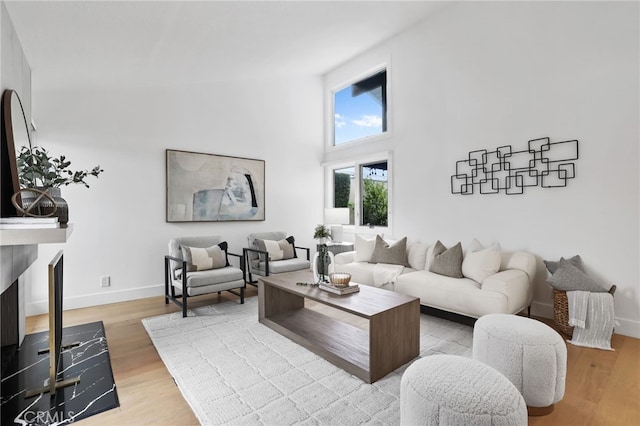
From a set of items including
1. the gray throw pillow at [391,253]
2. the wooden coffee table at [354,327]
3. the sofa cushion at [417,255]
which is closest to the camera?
the wooden coffee table at [354,327]

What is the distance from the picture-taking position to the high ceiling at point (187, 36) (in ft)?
7.73

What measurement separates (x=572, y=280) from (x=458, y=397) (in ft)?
7.59

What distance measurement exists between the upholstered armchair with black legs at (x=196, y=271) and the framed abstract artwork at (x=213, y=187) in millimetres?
584

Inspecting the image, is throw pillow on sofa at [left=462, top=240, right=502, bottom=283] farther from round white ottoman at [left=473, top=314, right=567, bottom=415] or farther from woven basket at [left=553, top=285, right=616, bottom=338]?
round white ottoman at [left=473, top=314, right=567, bottom=415]

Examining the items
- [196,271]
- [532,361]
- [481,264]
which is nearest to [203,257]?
[196,271]

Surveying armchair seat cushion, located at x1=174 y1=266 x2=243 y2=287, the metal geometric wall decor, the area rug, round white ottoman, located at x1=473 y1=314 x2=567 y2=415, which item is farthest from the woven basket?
armchair seat cushion, located at x1=174 y1=266 x2=243 y2=287

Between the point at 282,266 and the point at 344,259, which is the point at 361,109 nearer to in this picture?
the point at 344,259

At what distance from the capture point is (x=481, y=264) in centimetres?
324

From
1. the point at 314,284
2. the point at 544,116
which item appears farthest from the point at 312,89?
the point at 314,284

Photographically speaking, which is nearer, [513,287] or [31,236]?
[31,236]

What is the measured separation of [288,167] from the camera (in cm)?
557

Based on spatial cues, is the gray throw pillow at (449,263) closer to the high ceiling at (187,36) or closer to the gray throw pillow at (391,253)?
the gray throw pillow at (391,253)

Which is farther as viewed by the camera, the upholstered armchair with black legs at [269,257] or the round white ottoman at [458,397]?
the upholstered armchair with black legs at [269,257]

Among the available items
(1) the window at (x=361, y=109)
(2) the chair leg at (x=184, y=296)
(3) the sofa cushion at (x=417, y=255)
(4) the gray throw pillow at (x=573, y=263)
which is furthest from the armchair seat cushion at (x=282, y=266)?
(4) the gray throw pillow at (x=573, y=263)
